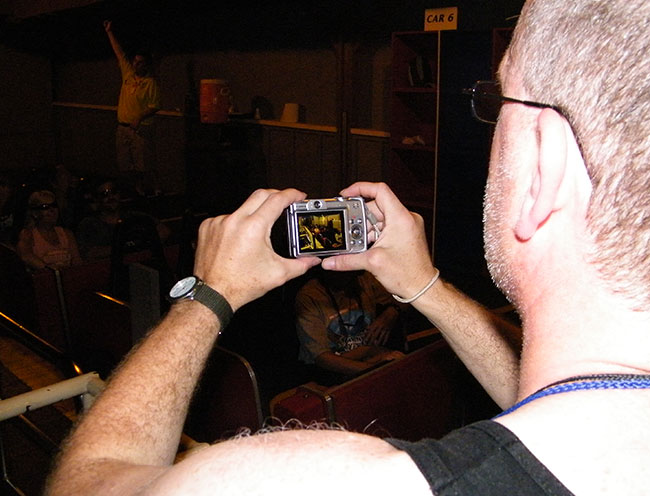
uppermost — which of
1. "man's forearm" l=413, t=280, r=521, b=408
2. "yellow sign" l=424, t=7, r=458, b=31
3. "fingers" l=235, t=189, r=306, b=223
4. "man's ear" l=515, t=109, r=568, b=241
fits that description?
"yellow sign" l=424, t=7, r=458, b=31

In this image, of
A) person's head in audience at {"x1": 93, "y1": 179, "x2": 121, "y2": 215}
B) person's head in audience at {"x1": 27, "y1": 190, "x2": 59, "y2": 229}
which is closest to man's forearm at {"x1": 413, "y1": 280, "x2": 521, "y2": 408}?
person's head in audience at {"x1": 27, "y1": 190, "x2": 59, "y2": 229}

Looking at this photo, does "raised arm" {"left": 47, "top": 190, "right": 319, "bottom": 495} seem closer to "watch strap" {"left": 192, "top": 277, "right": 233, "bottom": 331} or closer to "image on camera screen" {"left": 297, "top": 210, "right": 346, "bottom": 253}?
"watch strap" {"left": 192, "top": 277, "right": 233, "bottom": 331}

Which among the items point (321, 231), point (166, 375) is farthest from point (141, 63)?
point (166, 375)

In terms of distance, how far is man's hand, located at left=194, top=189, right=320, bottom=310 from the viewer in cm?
114

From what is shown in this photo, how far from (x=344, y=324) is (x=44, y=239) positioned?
2.60 metres

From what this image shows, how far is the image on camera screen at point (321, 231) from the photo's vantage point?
1415 mm

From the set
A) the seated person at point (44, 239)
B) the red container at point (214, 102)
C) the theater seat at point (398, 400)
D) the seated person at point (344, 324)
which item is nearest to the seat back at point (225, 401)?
the theater seat at point (398, 400)

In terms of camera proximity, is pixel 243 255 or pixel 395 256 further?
pixel 395 256

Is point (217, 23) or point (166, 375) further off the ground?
point (217, 23)

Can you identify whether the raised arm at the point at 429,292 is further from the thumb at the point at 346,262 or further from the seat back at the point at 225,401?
the seat back at the point at 225,401

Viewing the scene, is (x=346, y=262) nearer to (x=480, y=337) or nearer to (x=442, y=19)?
(x=480, y=337)

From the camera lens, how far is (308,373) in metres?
3.52

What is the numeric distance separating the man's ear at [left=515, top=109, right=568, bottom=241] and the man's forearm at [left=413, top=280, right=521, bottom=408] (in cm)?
62

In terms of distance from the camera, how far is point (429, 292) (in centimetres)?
136
